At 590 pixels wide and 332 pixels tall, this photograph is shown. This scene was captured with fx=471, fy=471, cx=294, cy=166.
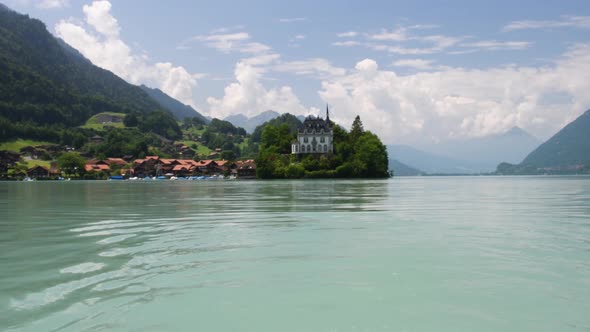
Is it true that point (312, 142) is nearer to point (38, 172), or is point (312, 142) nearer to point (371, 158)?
point (371, 158)

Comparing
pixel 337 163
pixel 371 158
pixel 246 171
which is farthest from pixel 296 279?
pixel 246 171

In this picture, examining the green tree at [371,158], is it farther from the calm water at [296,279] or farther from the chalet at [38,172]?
the calm water at [296,279]

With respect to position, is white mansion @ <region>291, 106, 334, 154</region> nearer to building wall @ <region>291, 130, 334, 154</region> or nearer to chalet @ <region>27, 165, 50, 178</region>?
building wall @ <region>291, 130, 334, 154</region>

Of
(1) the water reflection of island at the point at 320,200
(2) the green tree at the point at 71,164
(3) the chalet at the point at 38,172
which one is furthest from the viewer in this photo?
(2) the green tree at the point at 71,164

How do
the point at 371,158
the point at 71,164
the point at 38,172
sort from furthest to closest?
the point at 71,164
the point at 38,172
the point at 371,158

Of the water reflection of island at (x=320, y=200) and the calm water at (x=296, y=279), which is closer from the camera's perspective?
the calm water at (x=296, y=279)

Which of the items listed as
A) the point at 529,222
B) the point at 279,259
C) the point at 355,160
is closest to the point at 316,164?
the point at 355,160

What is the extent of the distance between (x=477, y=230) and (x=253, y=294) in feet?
45.5

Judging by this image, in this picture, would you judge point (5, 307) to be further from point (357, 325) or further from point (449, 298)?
point (449, 298)

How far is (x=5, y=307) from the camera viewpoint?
350 inches

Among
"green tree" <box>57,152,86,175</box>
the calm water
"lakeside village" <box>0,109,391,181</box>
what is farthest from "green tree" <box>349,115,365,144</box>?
the calm water

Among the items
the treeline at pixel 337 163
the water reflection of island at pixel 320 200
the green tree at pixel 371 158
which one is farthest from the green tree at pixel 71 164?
the water reflection of island at pixel 320 200

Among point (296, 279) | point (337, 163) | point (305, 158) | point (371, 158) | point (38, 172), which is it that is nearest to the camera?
point (296, 279)

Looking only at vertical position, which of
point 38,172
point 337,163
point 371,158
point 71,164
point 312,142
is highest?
point 312,142
